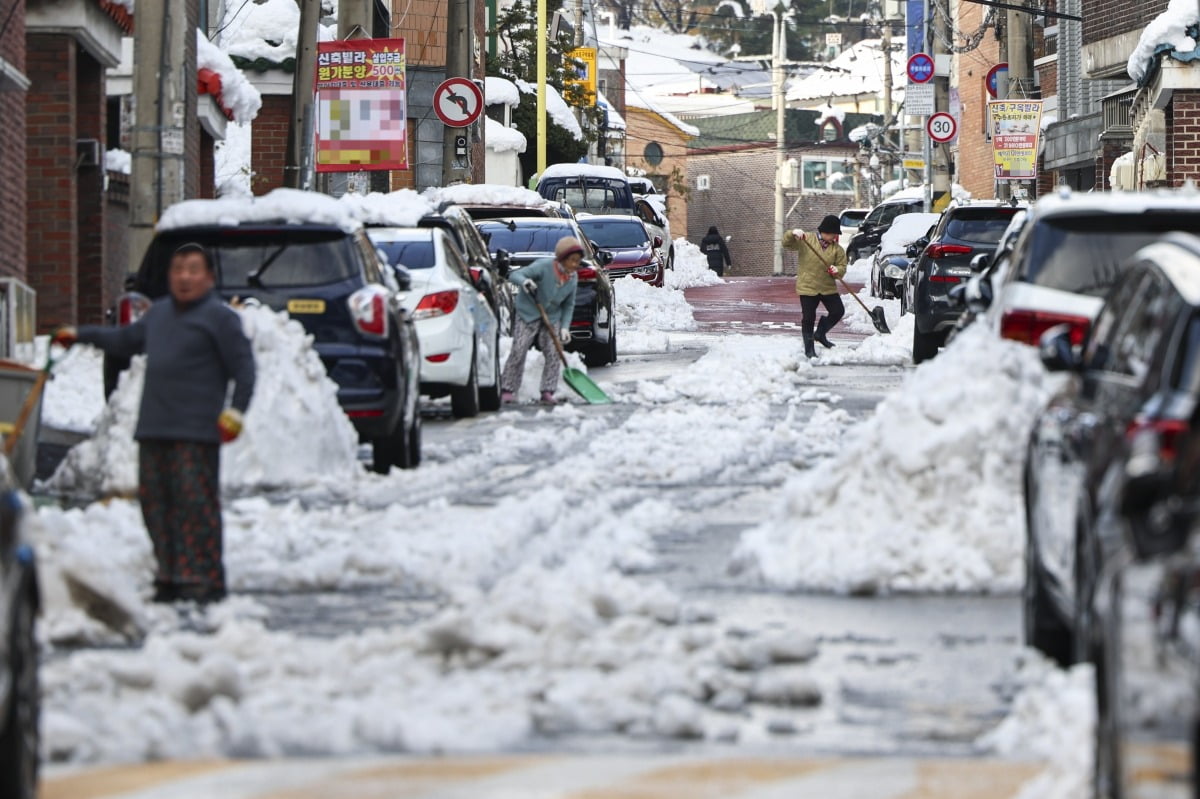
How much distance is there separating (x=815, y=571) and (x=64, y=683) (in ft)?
12.2

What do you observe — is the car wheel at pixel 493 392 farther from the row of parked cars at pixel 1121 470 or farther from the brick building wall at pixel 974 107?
the brick building wall at pixel 974 107

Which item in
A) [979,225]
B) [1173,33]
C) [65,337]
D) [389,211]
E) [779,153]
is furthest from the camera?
[779,153]

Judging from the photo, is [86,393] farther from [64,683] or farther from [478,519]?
[64,683]

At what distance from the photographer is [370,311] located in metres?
14.7

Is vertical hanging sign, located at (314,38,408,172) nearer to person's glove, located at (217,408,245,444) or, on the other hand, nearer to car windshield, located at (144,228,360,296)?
car windshield, located at (144,228,360,296)

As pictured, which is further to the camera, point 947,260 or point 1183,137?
point 1183,137

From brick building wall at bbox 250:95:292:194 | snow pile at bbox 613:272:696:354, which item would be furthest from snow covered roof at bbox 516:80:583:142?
brick building wall at bbox 250:95:292:194

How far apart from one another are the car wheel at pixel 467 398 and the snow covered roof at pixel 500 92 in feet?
138

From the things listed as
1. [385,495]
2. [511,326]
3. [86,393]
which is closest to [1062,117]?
[511,326]

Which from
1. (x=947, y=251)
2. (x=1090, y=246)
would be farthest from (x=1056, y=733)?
(x=947, y=251)

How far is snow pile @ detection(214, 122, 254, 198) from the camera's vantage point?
3516cm

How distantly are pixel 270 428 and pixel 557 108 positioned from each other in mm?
54851

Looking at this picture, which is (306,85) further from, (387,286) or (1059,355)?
(1059,355)

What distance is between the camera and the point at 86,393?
19.2m
